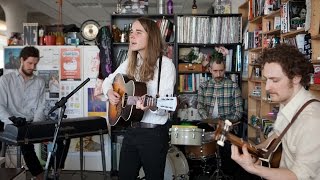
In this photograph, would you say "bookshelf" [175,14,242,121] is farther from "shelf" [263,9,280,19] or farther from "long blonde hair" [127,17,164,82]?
"long blonde hair" [127,17,164,82]

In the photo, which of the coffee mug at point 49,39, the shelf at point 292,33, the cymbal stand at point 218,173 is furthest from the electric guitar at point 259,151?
the coffee mug at point 49,39

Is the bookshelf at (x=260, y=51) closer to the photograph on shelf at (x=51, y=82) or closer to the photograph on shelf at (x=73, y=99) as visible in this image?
the photograph on shelf at (x=73, y=99)

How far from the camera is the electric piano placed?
2.99 metres

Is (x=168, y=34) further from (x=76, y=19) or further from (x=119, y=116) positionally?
(x=76, y=19)

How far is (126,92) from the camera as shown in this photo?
7.45 ft

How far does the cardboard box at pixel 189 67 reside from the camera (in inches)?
173

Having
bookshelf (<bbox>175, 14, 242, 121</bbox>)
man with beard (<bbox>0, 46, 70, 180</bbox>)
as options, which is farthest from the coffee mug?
bookshelf (<bbox>175, 14, 242, 121</bbox>)

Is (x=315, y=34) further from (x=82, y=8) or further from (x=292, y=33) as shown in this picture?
(x=82, y=8)

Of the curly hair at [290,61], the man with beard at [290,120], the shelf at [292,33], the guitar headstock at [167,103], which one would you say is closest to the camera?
the man with beard at [290,120]

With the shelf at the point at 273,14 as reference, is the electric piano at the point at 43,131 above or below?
below

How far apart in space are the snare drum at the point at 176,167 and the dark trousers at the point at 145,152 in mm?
1559

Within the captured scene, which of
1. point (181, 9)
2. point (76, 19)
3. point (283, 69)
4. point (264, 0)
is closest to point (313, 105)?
point (283, 69)

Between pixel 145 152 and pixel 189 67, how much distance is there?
2.50 meters

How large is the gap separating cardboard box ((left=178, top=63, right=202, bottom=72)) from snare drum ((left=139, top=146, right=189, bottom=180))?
1.14m
